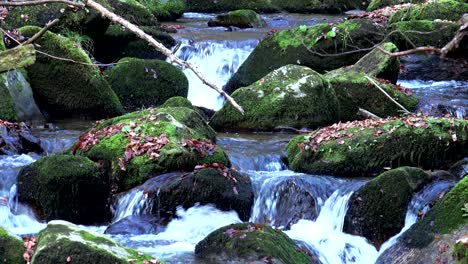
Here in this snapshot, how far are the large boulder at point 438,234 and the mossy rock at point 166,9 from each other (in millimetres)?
16643

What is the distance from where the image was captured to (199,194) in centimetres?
912

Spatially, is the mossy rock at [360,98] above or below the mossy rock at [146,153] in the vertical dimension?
below

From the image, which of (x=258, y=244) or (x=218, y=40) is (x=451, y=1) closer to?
(x=218, y=40)

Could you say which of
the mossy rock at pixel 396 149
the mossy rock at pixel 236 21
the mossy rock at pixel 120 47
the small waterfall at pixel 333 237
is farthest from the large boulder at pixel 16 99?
the mossy rock at pixel 236 21

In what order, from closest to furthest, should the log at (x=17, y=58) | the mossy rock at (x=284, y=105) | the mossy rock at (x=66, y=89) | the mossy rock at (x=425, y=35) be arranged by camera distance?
the log at (x=17, y=58) → the mossy rock at (x=284, y=105) → the mossy rock at (x=66, y=89) → the mossy rock at (x=425, y=35)

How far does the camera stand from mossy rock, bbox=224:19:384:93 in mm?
16266

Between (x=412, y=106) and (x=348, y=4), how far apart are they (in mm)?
13218

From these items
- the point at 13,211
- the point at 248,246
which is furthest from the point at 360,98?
the point at 248,246

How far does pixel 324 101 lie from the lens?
13156 millimetres

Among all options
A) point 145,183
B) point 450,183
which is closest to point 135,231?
point 145,183

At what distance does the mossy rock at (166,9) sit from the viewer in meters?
23.4

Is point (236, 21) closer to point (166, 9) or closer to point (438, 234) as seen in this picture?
point (166, 9)

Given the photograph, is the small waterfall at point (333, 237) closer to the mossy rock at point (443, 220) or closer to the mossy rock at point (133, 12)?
the mossy rock at point (443, 220)

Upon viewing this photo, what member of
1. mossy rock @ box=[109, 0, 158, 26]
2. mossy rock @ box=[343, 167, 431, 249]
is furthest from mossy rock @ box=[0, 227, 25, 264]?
mossy rock @ box=[109, 0, 158, 26]
